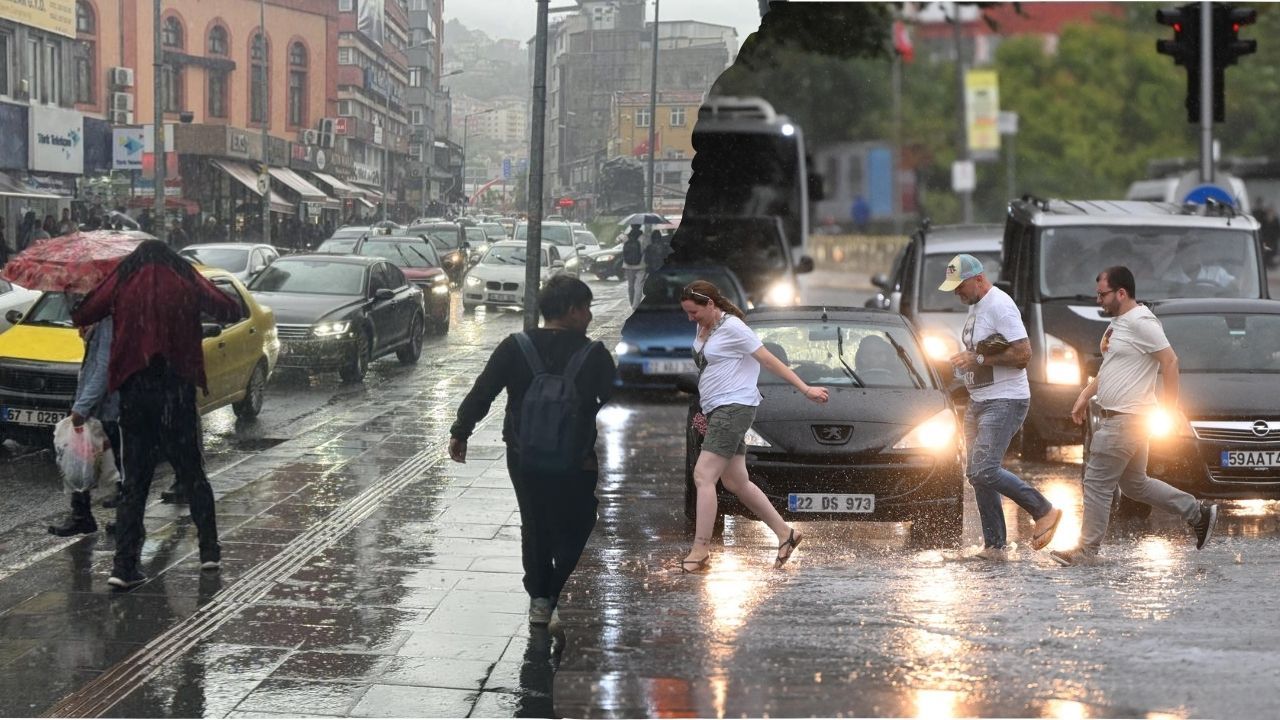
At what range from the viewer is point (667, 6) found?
6.25 m

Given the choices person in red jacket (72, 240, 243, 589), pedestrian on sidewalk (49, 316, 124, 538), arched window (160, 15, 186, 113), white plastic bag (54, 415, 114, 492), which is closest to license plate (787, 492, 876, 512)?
person in red jacket (72, 240, 243, 589)

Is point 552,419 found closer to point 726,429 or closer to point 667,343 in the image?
point 726,429

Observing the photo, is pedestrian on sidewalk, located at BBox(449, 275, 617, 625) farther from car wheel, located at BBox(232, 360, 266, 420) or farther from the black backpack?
car wheel, located at BBox(232, 360, 266, 420)

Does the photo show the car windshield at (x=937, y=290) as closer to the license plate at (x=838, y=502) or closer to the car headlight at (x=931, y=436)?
the car headlight at (x=931, y=436)

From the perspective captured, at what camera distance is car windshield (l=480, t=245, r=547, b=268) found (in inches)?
259

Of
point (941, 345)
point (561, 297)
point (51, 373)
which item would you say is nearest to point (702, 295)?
point (561, 297)

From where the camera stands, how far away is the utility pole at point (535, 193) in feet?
21.0

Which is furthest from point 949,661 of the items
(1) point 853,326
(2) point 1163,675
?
(1) point 853,326

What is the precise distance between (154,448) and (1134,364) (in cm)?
468

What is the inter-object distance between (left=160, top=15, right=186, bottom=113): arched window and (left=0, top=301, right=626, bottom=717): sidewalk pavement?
1899mm

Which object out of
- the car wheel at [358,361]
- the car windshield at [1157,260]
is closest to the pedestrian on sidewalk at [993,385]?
the car wheel at [358,361]

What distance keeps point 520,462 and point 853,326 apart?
4.15m

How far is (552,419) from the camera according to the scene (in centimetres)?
623

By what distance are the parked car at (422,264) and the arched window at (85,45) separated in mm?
1184
